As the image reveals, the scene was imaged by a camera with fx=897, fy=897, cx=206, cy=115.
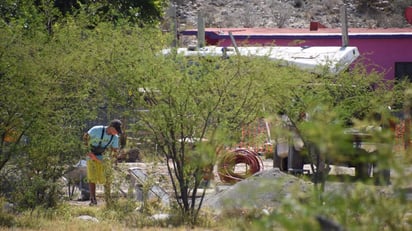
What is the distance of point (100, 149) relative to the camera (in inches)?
560

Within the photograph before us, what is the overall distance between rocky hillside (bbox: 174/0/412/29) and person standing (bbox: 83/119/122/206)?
3304cm

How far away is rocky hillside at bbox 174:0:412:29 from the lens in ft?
158

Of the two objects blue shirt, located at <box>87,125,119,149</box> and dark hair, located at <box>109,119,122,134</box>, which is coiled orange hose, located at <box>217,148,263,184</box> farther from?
dark hair, located at <box>109,119,122,134</box>

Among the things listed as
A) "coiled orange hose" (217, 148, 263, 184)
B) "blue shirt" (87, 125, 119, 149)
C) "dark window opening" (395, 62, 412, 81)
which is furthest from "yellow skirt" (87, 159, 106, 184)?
"dark window opening" (395, 62, 412, 81)

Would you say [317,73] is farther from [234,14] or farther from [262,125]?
[234,14]

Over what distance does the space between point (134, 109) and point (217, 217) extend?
180cm

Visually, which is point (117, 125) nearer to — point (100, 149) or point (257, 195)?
point (100, 149)

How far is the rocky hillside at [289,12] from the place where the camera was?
48.0m

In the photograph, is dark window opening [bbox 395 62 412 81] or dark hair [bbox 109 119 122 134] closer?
dark hair [bbox 109 119 122 134]

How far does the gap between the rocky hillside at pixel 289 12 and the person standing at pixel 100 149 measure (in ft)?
108

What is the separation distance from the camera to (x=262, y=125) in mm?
15633

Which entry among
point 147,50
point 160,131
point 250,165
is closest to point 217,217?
point 160,131

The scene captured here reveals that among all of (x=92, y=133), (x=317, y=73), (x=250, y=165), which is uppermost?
(x=317, y=73)

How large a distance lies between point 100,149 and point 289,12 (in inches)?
1438
